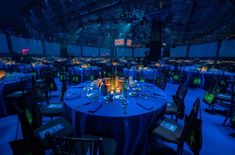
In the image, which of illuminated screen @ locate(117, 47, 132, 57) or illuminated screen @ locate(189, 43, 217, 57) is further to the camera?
illuminated screen @ locate(117, 47, 132, 57)

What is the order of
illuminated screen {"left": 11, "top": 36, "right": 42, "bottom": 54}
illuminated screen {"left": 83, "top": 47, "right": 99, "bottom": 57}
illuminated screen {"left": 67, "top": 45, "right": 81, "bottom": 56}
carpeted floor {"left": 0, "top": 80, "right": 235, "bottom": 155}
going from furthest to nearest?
illuminated screen {"left": 83, "top": 47, "right": 99, "bottom": 57}, illuminated screen {"left": 67, "top": 45, "right": 81, "bottom": 56}, illuminated screen {"left": 11, "top": 36, "right": 42, "bottom": 54}, carpeted floor {"left": 0, "top": 80, "right": 235, "bottom": 155}

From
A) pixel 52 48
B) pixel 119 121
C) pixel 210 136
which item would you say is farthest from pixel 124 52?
pixel 119 121

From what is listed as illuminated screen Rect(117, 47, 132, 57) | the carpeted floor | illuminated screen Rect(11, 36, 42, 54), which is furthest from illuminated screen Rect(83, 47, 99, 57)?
the carpeted floor

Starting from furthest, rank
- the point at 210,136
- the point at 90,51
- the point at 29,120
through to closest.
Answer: the point at 90,51 < the point at 210,136 < the point at 29,120

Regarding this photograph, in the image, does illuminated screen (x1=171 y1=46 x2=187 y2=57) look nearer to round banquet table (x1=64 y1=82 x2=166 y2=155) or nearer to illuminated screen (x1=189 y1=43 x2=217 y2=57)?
illuminated screen (x1=189 y1=43 x2=217 y2=57)

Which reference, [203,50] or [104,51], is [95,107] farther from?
[104,51]

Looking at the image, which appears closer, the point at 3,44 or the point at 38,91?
the point at 38,91

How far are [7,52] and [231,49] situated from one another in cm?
2830

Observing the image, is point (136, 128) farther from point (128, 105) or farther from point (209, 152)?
point (209, 152)

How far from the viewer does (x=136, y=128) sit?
172 cm

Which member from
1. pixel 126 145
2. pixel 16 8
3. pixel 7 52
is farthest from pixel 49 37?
pixel 126 145

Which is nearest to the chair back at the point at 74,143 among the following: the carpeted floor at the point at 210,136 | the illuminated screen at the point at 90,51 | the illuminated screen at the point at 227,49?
the carpeted floor at the point at 210,136

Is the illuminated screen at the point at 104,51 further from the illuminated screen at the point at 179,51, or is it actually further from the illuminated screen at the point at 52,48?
the illuminated screen at the point at 179,51

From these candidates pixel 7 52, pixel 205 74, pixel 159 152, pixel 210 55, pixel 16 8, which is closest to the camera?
pixel 159 152
